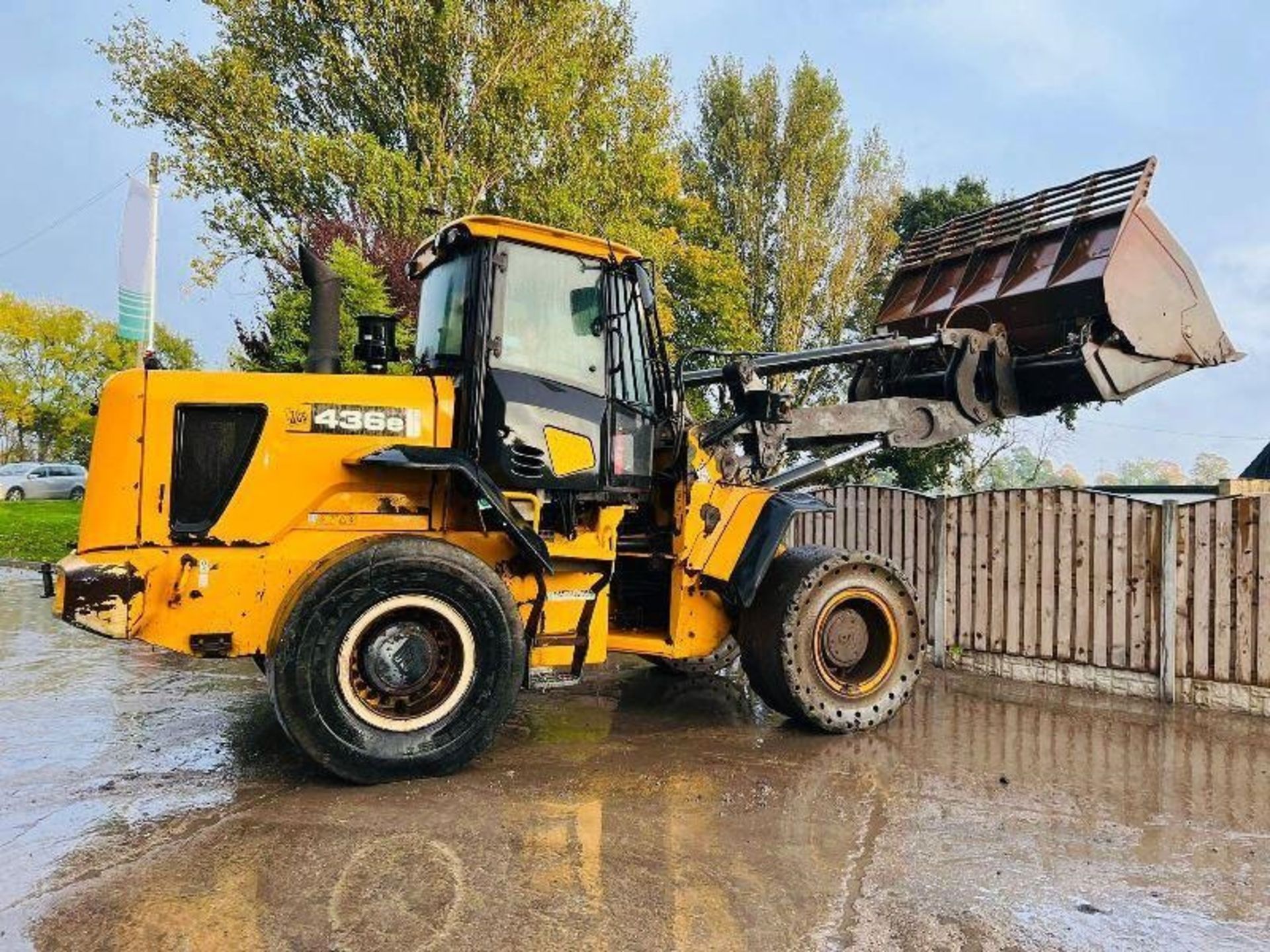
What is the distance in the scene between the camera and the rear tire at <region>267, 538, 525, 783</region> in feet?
15.0

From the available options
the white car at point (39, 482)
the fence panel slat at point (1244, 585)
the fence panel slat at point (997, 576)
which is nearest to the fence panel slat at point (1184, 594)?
the fence panel slat at point (1244, 585)

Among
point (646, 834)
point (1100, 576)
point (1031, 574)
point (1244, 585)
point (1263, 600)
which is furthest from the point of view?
point (1031, 574)

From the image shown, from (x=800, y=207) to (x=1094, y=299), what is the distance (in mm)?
19762

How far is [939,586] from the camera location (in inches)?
332

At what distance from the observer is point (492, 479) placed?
5.17 meters

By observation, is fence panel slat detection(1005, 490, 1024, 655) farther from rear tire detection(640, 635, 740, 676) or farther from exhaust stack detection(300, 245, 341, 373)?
exhaust stack detection(300, 245, 341, 373)

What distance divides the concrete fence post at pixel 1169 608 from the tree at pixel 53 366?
39731 mm

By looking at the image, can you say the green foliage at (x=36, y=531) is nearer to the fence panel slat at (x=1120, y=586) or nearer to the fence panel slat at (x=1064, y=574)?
the fence panel slat at (x=1064, y=574)

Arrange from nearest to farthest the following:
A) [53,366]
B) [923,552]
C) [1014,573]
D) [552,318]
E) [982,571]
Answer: [552,318] < [1014,573] < [982,571] < [923,552] < [53,366]

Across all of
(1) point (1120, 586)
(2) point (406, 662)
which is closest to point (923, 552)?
(1) point (1120, 586)

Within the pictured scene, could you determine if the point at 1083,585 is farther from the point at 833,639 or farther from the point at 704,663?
the point at 704,663

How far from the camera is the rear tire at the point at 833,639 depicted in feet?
19.3

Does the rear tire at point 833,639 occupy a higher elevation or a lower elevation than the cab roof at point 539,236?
lower

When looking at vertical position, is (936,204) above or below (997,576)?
above
